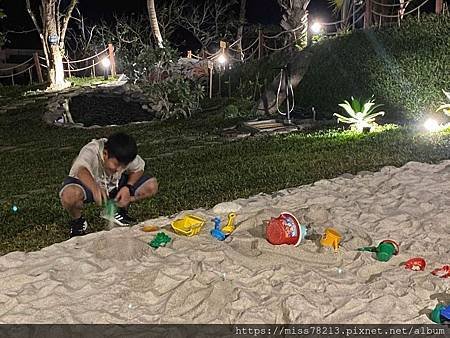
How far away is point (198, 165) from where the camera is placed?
276 inches

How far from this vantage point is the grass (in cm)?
487

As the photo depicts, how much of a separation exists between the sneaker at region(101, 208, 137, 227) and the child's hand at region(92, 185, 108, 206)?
0.99 feet

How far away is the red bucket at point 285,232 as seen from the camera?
11.8 feet

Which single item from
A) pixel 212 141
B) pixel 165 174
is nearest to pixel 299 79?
pixel 212 141

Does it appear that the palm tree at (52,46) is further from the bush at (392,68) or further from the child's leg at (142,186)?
the child's leg at (142,186)

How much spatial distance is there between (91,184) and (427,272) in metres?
2.36

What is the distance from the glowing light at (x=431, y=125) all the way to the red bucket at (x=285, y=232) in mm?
5400

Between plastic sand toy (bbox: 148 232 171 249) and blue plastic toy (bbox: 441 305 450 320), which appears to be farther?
plastic sand toy (bbox: 148 232 171 249)

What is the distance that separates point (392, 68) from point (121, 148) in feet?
25.2

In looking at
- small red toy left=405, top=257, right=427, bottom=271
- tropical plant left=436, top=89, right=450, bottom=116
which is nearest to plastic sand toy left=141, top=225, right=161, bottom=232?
→ small red toy left=405, top=257, right=427, bottom=271


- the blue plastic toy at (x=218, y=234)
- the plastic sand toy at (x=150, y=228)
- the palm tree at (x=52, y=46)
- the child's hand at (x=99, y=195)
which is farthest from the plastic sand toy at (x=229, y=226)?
the palm tree at (x=52, y=46)

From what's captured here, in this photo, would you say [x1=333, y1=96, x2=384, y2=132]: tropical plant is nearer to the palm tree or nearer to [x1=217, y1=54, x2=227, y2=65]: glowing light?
[x1=217, y1=54, x2=227, y2=65]: glowing light

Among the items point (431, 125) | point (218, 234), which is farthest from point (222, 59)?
point (218, 234)

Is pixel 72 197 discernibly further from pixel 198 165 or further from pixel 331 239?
pixel 198 165
